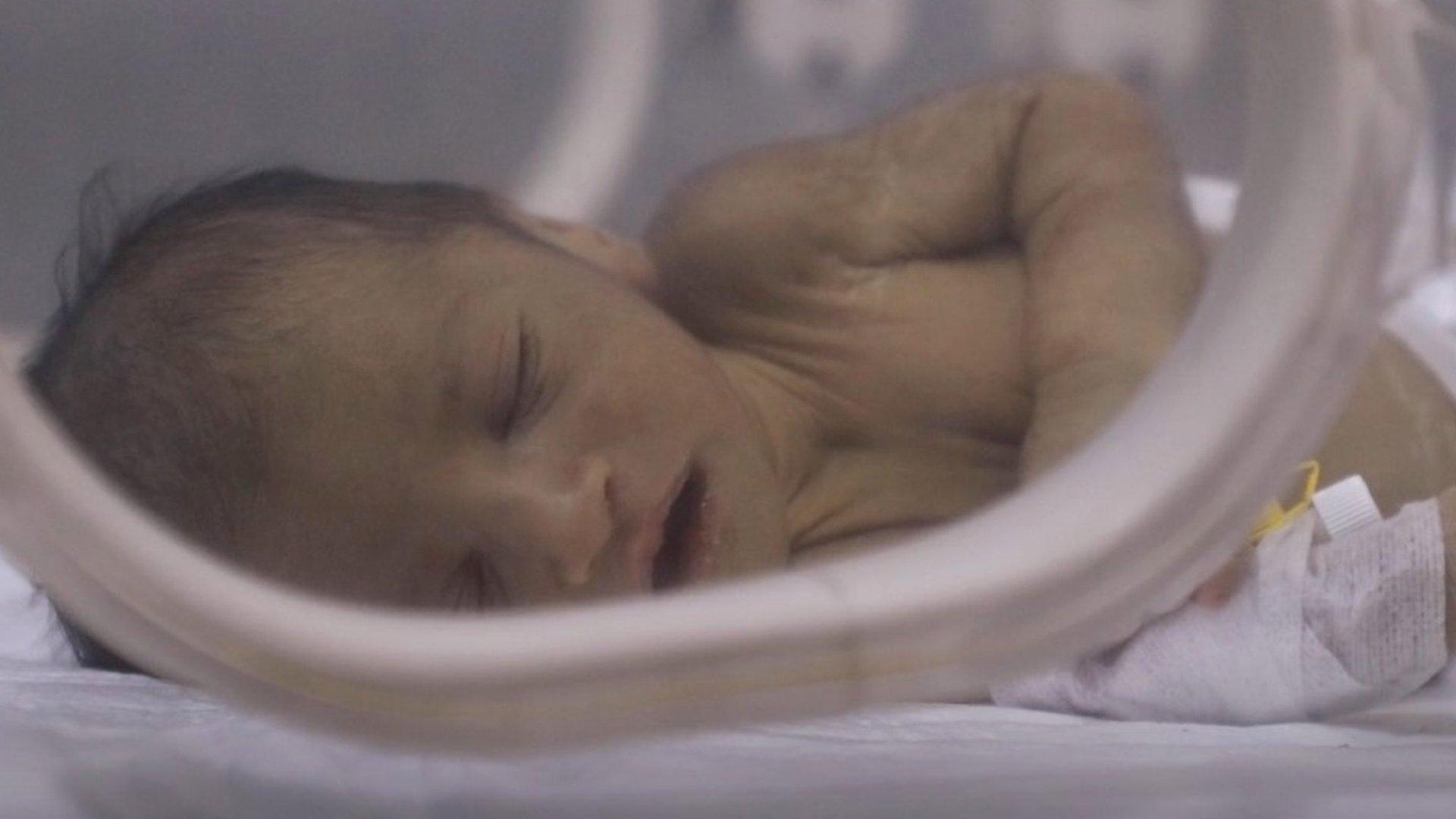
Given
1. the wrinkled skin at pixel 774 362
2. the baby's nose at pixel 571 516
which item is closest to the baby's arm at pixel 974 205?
the wrinkled skin at pixel 774 362

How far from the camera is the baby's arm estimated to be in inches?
18.1

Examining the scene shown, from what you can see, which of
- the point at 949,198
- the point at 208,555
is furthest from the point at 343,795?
the point at 949,198

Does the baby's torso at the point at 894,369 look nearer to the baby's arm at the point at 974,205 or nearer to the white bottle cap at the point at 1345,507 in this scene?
the baby's arm at the point at 974,205

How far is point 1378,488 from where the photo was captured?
543mm

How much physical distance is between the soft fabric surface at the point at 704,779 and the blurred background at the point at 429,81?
0.20 meters

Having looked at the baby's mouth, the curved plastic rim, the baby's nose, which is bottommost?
the baby's mouth

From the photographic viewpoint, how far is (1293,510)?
0.52 metres

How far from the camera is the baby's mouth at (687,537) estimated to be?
419 mm

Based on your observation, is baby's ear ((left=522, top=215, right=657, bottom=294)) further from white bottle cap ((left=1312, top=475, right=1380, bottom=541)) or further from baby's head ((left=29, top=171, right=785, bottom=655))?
white bottle cap ((left=1312, top=475, right=1380, bottom=541))

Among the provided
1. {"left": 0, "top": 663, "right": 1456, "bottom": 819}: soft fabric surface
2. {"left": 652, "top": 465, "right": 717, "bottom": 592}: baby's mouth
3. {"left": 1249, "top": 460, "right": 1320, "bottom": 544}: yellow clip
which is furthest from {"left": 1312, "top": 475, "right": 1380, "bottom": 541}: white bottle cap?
{"left": 652, "top": 465, "right": 717, "bottom": 592}: baby's mouth

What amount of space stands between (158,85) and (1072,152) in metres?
0.36

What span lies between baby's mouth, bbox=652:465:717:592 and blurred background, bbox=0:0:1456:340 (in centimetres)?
14

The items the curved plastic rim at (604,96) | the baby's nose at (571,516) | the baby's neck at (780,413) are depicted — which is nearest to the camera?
the baby's nose at (571,516)

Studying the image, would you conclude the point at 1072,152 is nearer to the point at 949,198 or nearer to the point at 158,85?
the point at 949,198
